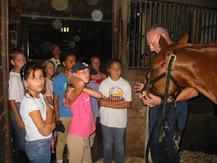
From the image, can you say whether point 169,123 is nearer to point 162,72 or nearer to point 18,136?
point 162,72

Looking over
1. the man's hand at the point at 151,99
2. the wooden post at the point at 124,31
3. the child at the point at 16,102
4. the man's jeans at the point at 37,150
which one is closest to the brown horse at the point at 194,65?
the man's hand at the point at 151,99

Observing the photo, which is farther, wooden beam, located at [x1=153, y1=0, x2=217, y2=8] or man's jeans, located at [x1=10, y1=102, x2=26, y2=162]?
wooden beam, located at [x1=153, y1=0, x2=217, y2=8]

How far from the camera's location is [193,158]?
16.8 feet

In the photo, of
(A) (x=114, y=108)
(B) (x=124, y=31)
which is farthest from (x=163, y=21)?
(A) (x=114, y=108)

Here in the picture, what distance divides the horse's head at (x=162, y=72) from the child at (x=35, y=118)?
45.9 inches

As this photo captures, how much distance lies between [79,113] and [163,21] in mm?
2538

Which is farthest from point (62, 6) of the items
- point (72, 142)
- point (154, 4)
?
point (72, 142)

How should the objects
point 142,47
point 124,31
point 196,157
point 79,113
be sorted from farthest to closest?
point 196,157, point 142,47, point 124,31, point 79,113

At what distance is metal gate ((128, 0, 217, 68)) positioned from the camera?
187 inches

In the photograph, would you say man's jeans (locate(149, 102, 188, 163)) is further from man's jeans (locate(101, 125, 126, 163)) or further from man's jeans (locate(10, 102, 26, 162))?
man's jeans (locate(10, 102, 26, 162))

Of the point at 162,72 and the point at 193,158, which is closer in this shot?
the point at 162,72

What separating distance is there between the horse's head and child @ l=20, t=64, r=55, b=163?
45.9 inches

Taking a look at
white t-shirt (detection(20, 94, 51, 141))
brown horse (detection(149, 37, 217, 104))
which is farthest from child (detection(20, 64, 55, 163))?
brown horse (detection(149, 37, 217, 104))

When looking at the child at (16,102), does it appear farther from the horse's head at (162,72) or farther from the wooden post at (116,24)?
the horse's head at (162,72)
